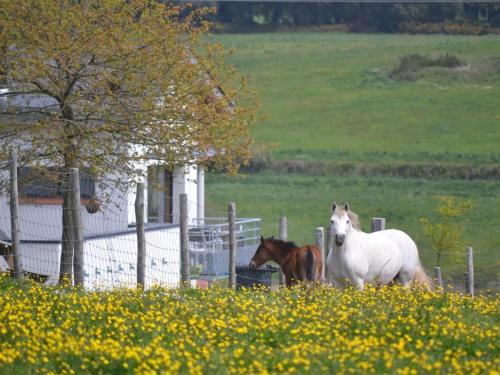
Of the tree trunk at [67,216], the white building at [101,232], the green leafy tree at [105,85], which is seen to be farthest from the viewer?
the white building at [101,232]

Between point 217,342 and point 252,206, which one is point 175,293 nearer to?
point 217,342

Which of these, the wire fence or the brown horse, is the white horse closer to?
the brown horse

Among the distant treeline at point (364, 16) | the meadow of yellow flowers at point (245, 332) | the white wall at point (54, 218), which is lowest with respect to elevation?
the white wall at point (54, 218)

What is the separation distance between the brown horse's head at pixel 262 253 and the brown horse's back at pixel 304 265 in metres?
0.78

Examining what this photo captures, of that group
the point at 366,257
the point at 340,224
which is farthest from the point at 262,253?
the point at 340,224

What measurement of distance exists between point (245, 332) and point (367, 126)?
177 feet

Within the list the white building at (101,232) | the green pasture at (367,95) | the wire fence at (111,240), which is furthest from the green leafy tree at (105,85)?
the green pasture at (367,95)

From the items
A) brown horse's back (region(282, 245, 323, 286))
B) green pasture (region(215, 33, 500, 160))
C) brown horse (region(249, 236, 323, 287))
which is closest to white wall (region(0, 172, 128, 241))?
brown horse (region(249, 236, 323, 287))

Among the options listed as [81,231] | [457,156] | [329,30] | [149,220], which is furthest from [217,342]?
[329,30]

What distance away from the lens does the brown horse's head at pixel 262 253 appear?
1894 cm

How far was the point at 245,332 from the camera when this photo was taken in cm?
1082

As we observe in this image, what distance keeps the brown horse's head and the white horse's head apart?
9.97 ft

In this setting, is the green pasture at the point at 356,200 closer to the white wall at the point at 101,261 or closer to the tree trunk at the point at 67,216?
the white wall at the point at 101,261

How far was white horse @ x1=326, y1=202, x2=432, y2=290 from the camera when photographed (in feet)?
52.5
